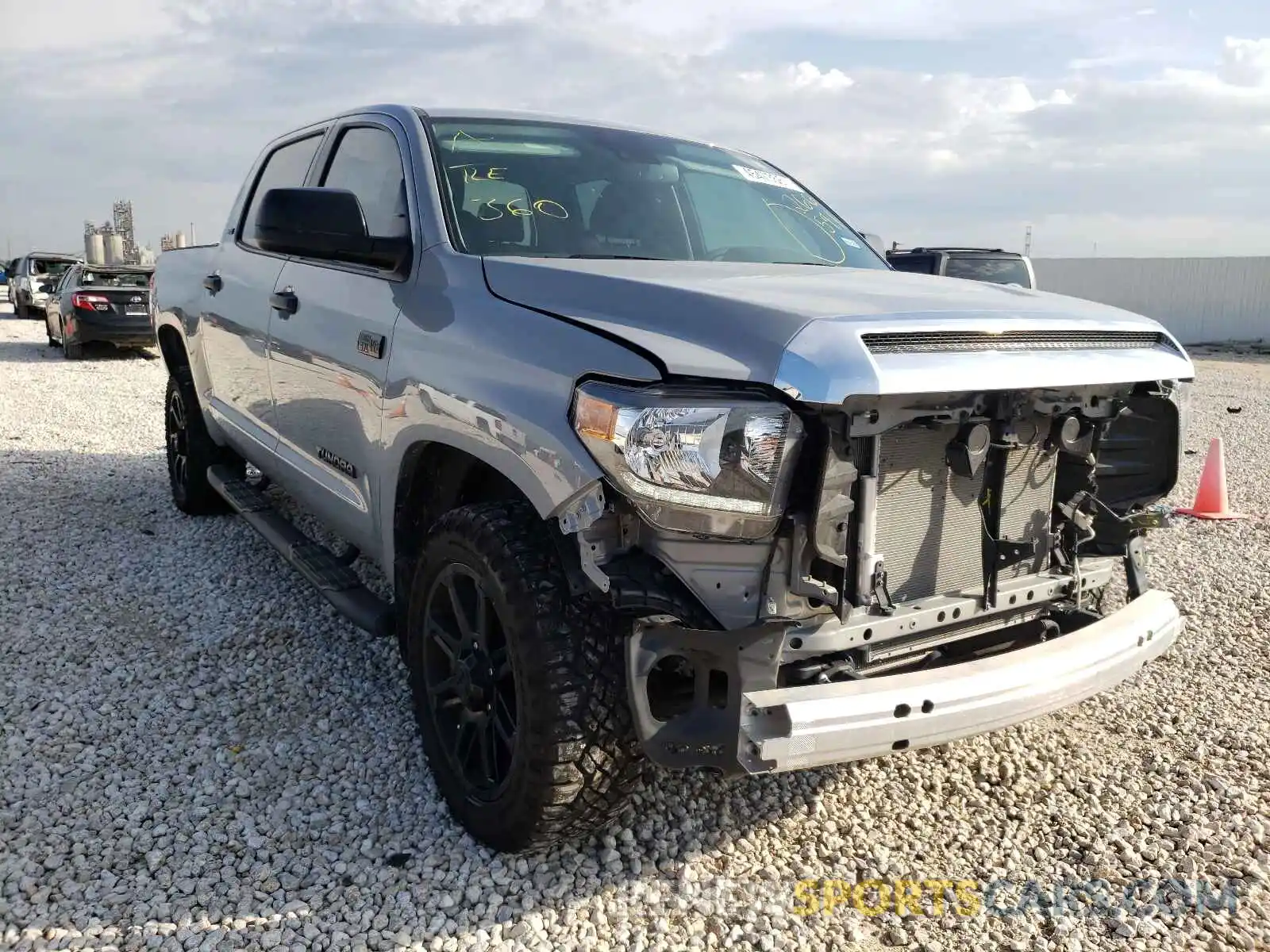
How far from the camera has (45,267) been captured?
24.2 metres

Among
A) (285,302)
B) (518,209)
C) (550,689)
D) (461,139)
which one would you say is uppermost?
(461,139)

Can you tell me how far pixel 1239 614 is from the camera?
478 cm

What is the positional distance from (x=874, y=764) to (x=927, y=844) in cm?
41

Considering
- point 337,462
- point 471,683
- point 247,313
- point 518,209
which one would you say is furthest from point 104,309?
point 471,683

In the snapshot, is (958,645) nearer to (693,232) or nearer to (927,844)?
(927,844)

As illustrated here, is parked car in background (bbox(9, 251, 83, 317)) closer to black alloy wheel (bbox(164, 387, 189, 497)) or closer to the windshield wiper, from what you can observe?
black alloy wheel (bbox(164, 387, 189, 497))

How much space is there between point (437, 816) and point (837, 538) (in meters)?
1.47

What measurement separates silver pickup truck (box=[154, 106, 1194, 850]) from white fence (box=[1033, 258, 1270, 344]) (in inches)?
1028

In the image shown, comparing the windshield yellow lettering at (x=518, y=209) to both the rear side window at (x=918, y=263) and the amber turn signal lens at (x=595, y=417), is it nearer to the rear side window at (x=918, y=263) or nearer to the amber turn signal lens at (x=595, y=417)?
the amber turn signal lens at (x=595, y=417)

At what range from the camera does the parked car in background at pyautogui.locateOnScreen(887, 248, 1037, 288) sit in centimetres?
1211

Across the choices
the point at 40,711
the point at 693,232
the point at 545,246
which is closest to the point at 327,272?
the point at 545,246

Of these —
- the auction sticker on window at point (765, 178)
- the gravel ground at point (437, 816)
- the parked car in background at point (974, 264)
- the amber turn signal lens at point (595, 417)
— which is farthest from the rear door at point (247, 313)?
the parked car in background at point (974, 264)

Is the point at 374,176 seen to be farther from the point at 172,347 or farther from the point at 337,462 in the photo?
the point at 172,347

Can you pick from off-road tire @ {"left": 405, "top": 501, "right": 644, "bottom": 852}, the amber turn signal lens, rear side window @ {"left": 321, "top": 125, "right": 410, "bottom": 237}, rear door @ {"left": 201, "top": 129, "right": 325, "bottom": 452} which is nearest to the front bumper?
off-road tire @ {"left": 405, "top": 501, "right": 644, "bottom": 852}
